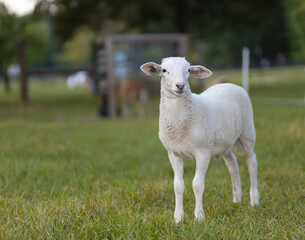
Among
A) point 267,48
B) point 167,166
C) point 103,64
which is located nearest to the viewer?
point 167,166

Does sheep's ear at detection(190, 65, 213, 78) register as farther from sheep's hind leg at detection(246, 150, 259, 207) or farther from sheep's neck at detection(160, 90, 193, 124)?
sheep's hind leg at detection(246, 150, 259, 207)

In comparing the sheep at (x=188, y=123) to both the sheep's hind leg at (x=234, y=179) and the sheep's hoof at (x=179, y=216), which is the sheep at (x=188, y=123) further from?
the sheep's hind leg at (x=234, y=179)

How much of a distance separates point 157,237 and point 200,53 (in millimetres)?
17817

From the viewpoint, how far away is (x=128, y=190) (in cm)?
420

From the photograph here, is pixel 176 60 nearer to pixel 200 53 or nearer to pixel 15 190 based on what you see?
pixel 15 190

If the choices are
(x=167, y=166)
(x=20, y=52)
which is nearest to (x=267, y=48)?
(x=20, y=52)

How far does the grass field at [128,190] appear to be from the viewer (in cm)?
312

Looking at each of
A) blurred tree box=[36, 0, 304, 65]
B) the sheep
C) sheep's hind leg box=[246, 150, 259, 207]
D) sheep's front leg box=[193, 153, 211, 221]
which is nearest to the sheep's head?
the sheep

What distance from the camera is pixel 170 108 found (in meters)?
3.46

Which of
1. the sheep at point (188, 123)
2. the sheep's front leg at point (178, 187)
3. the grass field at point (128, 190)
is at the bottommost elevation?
the grass field at point (128, 190)

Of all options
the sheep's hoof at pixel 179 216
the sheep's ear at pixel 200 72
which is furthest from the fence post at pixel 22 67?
the sheep's hoof at pixel 179 216

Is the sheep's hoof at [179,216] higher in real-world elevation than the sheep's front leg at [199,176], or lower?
lower

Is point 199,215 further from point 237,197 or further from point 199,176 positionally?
point 237,197

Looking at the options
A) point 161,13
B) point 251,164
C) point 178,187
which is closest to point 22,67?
point 161,13
